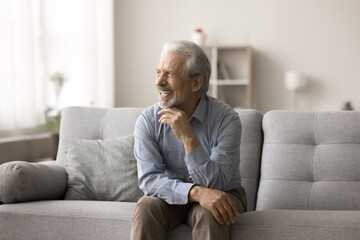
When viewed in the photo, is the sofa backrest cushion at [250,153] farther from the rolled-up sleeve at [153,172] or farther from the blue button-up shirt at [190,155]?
the rolled-up sleeve at [153,172]

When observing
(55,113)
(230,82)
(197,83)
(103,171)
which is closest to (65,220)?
(103,171)

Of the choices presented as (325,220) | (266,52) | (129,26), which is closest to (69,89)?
(129,26)

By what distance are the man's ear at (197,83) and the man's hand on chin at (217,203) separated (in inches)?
18.7

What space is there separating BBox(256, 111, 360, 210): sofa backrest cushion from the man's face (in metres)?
0.62

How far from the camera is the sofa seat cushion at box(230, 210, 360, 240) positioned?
1.97 meters

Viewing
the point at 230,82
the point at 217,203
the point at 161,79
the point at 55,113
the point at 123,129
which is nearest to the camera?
the point at 217,203

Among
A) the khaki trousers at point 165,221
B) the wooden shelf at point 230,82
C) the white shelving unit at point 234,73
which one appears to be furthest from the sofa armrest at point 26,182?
the white shelving unit at point 234,73

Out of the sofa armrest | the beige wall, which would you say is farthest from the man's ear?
the beige wall

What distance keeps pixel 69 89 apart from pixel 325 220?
3.99m

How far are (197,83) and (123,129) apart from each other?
0.65 m

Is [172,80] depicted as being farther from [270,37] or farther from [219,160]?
[270,37]

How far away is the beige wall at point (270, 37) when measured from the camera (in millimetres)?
6250

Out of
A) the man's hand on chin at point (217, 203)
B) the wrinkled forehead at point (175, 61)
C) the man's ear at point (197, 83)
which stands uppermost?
the wrinkled forehead at point (175, 61)

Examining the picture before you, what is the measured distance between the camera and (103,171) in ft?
8.24
